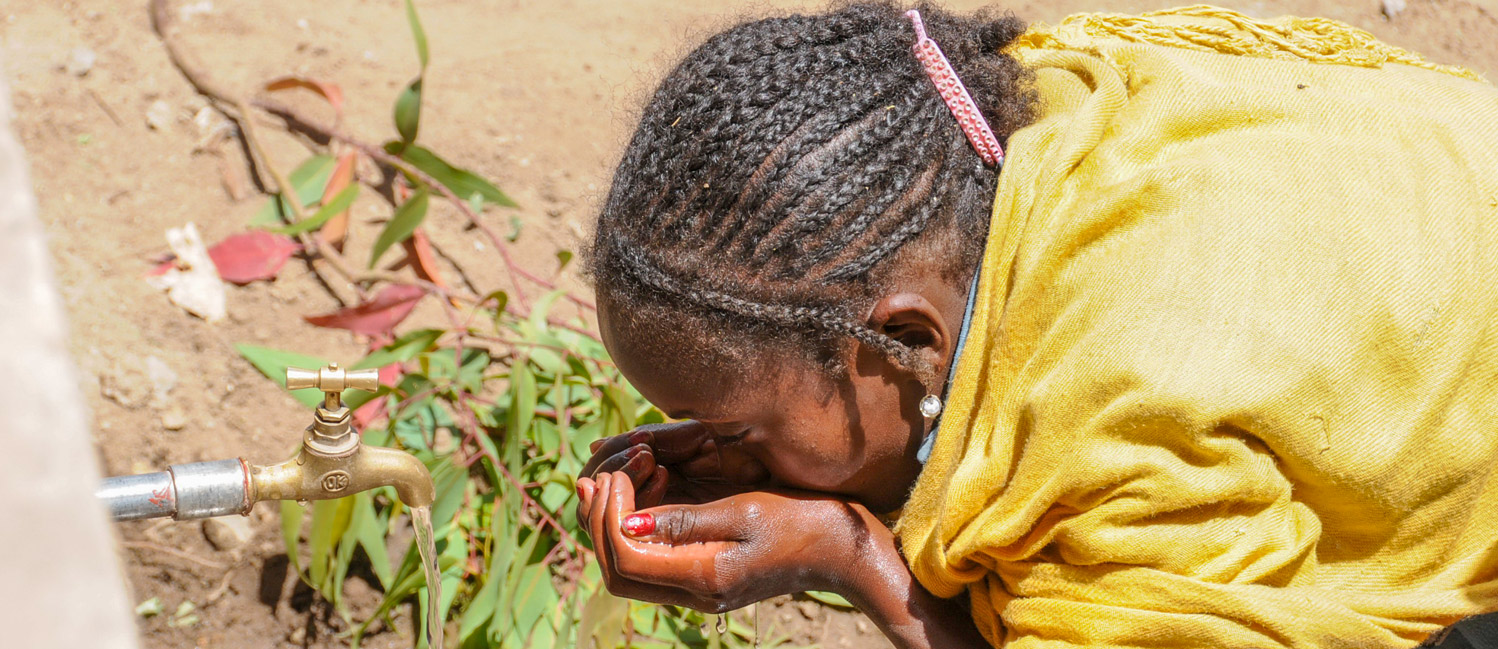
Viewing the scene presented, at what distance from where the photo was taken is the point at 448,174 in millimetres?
2471

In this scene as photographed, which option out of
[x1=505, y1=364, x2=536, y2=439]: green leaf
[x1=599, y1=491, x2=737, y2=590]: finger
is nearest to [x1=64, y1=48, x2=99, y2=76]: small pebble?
[x1=505, y1=364, x2=536, y2=439]: green leaf

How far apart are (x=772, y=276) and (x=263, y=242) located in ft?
Answer: 5.26

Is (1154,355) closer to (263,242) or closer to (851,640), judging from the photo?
(851,640)

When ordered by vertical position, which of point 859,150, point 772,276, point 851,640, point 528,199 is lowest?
point 851,640

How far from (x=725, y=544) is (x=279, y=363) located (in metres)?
1.18

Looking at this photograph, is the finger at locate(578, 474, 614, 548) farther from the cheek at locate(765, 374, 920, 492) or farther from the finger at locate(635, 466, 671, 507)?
the cheek at locate(765, 374, 920, 492)

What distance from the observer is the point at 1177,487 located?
112 cm

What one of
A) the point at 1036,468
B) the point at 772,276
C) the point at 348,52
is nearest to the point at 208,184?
the point at 348,52

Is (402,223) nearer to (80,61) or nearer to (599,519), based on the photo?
(80,61)

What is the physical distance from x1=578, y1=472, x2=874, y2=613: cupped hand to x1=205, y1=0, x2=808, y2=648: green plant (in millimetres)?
481

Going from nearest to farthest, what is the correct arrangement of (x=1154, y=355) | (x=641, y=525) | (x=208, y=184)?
1. (x=1154, y=355)
2. (x=641, y=525)
3. (x=208, y=184)

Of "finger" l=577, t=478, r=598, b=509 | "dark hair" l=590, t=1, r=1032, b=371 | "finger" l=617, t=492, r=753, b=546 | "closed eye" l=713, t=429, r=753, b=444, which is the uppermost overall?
"dark hair" l=590, t=1, r=1032, b=371

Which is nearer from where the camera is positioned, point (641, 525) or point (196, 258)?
point (641, 525)

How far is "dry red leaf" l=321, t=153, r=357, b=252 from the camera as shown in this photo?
8.35ft
